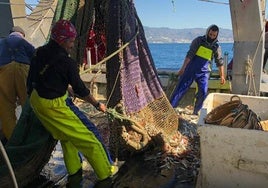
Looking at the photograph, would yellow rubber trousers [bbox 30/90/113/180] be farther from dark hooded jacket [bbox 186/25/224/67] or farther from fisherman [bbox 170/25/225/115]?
dark hooded jacket [bbox 186/25/224/67]

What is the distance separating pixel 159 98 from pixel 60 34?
2.31 m

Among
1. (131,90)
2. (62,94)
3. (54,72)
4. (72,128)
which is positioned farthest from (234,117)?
(54,72)

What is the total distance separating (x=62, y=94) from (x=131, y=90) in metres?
1.26

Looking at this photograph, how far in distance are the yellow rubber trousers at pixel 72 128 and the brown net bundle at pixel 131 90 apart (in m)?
0.54

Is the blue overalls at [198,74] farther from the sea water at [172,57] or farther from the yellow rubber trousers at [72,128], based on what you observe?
the yellow rubber trousers at [72,128]

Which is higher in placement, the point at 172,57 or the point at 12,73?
the point at 12,73

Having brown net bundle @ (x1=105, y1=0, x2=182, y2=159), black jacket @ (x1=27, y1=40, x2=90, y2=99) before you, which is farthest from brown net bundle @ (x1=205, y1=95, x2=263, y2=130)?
black jacket @ (x1=27, y1=40, x2=90, y2=99)

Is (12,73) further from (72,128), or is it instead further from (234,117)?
(234,117)

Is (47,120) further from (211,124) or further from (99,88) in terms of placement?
(99,88)

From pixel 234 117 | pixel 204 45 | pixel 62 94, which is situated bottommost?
pixel 234 117

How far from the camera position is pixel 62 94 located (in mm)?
4574

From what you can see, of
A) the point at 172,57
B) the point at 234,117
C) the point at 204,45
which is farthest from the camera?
the point at 172,57

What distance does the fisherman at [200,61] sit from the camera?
781cm

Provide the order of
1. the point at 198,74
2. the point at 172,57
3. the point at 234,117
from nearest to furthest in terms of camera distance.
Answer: the point at 234,117 → the point at 198,74 → the point at 172,57
